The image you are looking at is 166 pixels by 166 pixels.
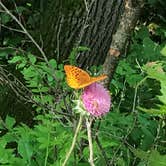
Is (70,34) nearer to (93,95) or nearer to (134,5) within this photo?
(134,5)

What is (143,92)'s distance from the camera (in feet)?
9.87

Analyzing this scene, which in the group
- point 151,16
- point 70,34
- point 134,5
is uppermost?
point 134,5

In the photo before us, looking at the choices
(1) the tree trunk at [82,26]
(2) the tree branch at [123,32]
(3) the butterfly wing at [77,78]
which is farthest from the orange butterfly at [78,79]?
(1) the tree trunk at [82,26]

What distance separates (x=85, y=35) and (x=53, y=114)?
1387 mm

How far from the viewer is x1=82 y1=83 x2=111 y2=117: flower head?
1285mm

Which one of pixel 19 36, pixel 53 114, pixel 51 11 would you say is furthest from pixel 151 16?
pixel 53 114

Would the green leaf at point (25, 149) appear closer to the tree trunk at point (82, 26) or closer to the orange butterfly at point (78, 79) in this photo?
the orange butterfly at point (78, 79)

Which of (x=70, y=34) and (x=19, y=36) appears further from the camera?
(x=19, y=36)

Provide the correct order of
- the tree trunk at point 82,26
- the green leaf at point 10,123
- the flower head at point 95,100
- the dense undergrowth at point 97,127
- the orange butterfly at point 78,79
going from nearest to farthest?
1. the orange butterfly at point 78,79
2. the flower head at point 95,100
3. the dense undergrowth at point 97,127
4. the green leaf at point 10,123
5. the tree trunk at point 82,26

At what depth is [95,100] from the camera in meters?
1.30

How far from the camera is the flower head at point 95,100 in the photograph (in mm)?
1285

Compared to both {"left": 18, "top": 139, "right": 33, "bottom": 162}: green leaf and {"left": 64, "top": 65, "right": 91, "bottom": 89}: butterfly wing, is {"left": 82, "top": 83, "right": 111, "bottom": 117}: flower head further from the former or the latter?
{"left": 18, "top": 139, "right": 33, "bottom": 162}: green leaf

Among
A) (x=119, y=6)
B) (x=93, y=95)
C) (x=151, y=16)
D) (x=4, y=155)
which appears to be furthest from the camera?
(x=151, y=16)

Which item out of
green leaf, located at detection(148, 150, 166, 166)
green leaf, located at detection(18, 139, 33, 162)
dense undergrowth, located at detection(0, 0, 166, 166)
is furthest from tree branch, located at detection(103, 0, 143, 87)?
green leaf, located at detection(148, 150, 166, 166)
